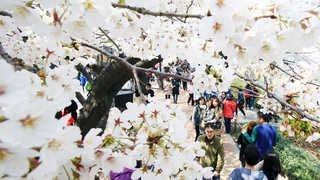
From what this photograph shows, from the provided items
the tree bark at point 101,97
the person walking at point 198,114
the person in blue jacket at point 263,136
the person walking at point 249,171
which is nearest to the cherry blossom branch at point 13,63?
the tree bark at point 101,97

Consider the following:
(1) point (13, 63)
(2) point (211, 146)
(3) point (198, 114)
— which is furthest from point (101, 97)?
(3) point (198, 114)

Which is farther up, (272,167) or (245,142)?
(272,167)

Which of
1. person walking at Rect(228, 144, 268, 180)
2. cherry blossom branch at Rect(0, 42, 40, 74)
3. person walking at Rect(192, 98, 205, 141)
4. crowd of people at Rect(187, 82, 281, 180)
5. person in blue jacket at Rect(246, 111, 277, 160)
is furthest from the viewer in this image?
person walking at Rect(192, 98, 205, 141)

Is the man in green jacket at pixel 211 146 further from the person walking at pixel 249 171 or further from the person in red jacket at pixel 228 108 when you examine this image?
the person in red jacket at pixel 228 108

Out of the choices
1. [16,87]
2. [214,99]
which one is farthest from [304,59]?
[214,99]

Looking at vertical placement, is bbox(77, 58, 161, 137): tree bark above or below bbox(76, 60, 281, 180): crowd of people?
above

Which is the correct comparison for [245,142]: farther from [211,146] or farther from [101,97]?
[101,97]

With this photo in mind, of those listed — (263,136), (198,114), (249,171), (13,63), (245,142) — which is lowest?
(198,114)

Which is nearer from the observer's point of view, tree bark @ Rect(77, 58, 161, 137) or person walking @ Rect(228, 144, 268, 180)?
tree bark @ Rect(77, 58, 161, 137)

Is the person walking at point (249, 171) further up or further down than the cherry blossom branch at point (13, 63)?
further down

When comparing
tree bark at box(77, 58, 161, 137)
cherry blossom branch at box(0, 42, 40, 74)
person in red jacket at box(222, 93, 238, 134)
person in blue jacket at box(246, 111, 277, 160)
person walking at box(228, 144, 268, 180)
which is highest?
cherry blossom branch at box(0, 42, 40, 74)

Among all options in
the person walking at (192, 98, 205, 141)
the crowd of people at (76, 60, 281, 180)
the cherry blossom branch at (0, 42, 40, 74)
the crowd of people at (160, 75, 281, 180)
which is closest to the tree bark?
the crowd of people at (76, 60, 281, 180)

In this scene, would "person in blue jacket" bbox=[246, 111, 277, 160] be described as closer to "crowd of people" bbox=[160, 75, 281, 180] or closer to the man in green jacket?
"crowd of people" bbox=[160, 75, 281, 180]

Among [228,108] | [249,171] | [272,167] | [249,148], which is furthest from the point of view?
[228,108]
